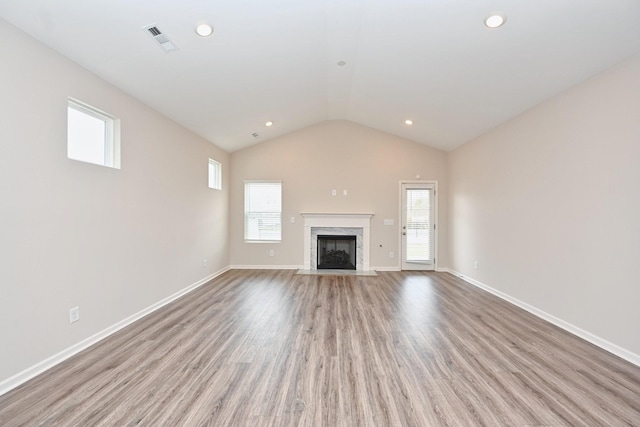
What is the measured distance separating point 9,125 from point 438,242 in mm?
6766

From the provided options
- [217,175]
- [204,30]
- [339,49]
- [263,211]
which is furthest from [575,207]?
[217,175]

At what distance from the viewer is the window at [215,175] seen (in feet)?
19.4

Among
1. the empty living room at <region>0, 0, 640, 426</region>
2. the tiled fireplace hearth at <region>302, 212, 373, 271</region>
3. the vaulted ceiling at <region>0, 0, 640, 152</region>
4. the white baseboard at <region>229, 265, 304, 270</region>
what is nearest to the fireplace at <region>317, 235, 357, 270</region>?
the tiled fireplace hearth at <region>302, 212, 373, 271</region>

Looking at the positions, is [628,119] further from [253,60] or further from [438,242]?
[438,242]

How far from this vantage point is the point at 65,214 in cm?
250

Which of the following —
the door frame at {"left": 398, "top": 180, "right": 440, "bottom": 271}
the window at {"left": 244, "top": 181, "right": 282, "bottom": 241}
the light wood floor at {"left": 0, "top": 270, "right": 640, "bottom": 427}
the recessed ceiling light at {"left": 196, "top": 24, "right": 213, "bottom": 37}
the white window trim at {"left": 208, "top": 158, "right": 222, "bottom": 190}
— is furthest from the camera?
the window at {"left": 244, "top": 181, "right": 282, "bottom": 241}

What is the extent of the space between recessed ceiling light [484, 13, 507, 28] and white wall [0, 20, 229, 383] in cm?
374

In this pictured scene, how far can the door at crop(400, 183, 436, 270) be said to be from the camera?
657 cm

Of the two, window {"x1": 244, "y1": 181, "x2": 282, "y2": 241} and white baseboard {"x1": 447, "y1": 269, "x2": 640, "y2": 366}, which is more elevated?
window {"x1": 244, "y1": 181, "x2": 282, "y2": 241}

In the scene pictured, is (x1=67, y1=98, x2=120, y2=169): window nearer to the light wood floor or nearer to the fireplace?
the light wood floor

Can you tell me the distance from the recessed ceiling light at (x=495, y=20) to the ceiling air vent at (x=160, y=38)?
9.49ft

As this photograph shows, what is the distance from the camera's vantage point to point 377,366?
2.36m

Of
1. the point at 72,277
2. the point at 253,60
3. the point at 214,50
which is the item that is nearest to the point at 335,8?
the point at 253,60

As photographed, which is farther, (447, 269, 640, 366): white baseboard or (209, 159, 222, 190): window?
(209, 159, 222, 190): window
